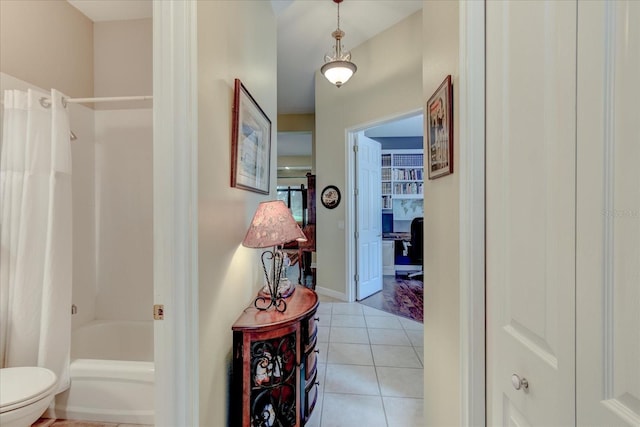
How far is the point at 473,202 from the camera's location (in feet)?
3.25

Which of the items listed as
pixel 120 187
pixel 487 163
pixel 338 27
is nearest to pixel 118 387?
pixel 120 187

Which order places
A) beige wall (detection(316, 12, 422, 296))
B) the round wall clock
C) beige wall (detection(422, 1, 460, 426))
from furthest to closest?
the round wall clock → beige wall (detection(316, 12, 422, 296)) → beige wall (detection(422, 1, 460, 426))

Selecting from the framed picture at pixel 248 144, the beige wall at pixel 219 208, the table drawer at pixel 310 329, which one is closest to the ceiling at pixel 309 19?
the beige wall at pixel 219 208

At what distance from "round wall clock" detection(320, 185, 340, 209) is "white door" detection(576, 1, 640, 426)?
3.61m

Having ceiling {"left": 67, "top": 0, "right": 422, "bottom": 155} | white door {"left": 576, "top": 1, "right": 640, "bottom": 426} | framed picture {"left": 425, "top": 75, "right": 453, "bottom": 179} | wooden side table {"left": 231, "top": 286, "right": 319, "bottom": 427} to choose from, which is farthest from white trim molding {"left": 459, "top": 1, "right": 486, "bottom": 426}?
ceiling {"left": 67, "top": 0, "right": 422, "bottom": 155}

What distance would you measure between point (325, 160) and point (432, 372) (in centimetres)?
339

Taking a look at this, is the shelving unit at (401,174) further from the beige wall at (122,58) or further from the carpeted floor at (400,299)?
the beige wall at (122,58)

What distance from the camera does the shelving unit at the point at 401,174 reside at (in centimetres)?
603

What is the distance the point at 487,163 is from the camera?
962 mm

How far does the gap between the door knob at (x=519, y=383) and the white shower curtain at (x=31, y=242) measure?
2.36 m

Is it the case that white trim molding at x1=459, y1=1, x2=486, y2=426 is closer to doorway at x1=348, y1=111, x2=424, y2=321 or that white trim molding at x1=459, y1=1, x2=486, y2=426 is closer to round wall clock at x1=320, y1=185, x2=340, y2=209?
doorway at x1=348, y1=111, x2=424, y2=321

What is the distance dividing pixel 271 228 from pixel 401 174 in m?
5.14

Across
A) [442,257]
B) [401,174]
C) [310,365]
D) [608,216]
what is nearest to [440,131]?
[442,257]

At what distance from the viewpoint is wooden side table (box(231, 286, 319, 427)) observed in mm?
1334
